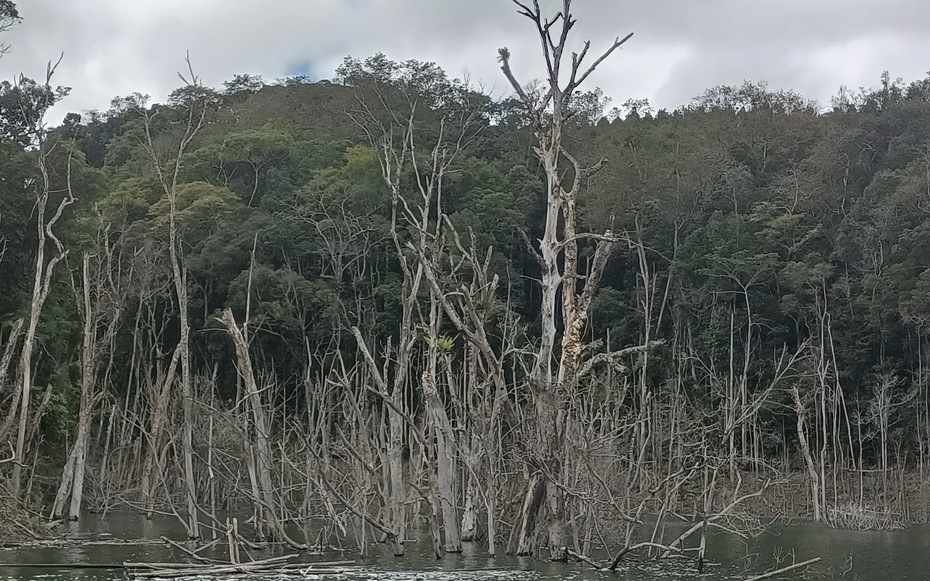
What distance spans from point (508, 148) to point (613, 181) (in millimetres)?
6234

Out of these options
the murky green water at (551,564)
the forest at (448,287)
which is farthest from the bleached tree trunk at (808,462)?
the murky green water at (551,564)

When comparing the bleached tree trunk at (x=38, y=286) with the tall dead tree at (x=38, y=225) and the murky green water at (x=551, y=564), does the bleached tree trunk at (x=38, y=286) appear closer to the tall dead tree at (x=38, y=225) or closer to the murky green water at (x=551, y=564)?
the tall dead tree at (x=38, y=225)

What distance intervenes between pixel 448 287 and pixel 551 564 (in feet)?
40.5

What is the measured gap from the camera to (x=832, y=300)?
36.5 metres

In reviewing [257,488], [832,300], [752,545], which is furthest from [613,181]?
[257,488]

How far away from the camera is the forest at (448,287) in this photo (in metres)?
27.6

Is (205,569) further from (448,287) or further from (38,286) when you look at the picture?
(448,287)

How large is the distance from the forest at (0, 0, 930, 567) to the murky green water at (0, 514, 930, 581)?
317 cm

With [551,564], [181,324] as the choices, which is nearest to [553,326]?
[551,564]

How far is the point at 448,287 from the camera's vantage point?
2848cm

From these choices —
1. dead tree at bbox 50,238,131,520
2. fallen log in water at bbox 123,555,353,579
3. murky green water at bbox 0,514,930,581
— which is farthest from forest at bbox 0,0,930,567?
fallen log in water at bbox 123,555,353,579

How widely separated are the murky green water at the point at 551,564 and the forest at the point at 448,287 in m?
3.17

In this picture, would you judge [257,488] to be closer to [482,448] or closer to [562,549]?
[482,448]

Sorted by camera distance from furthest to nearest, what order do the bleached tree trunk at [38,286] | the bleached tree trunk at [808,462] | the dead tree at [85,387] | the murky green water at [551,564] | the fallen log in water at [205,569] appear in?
1. the bleached tree trunk at [808,462]
2. the dead tree at [85,387]
3. the bleached tree trunk at [38,286]
4. the murky green water at [551,564]
5. the fallen log in water at [205,569]
